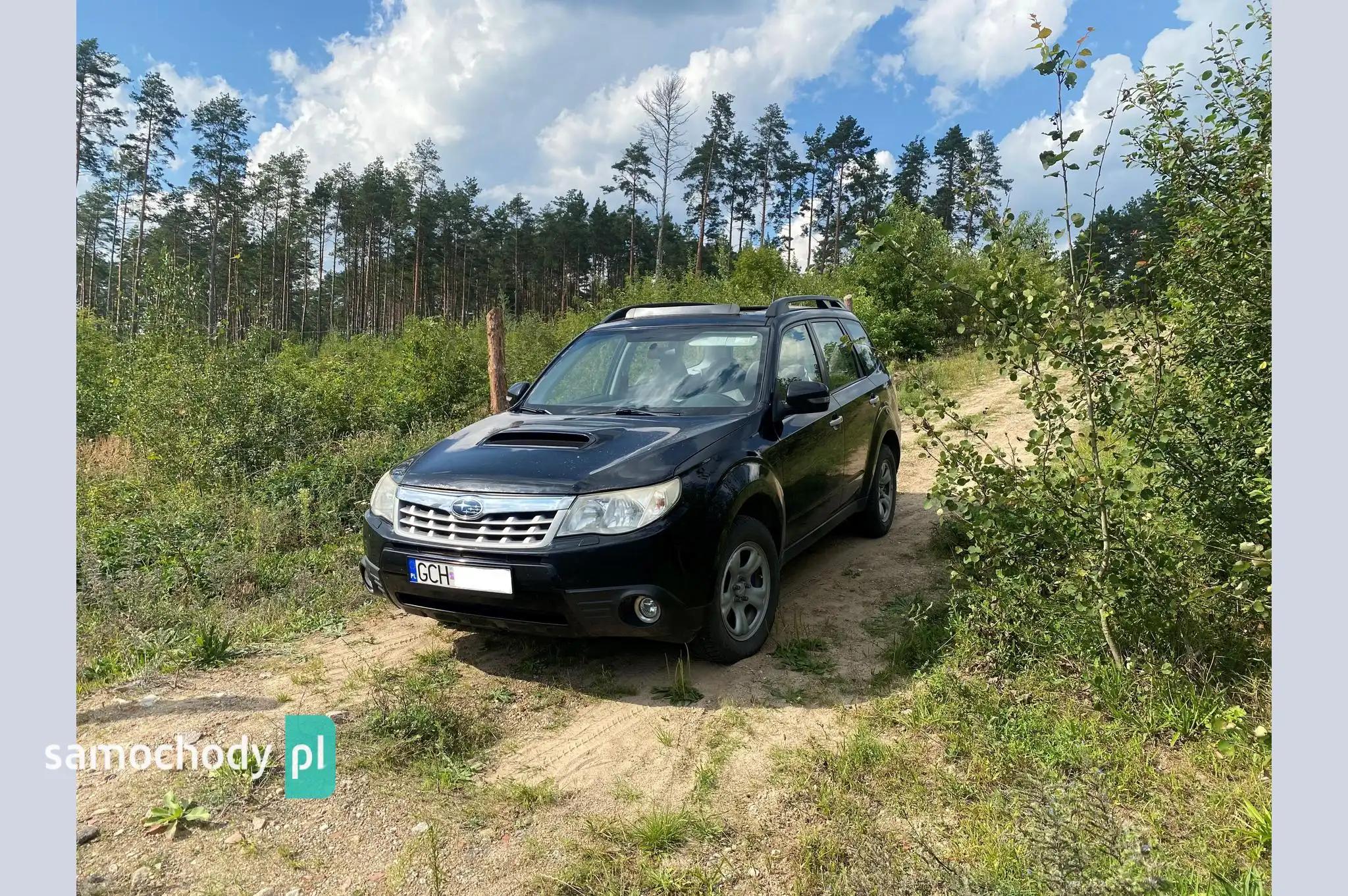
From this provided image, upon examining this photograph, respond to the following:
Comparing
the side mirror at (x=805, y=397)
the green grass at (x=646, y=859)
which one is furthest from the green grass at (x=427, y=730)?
the side mirror at (x=805, y=397)

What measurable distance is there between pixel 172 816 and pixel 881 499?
17.5 feet

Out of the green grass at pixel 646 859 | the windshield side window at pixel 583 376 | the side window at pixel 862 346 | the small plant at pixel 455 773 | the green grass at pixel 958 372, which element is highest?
the green grass at pixel 958 372

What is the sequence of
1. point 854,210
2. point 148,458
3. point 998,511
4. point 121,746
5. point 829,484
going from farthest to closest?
point 854,210 → point 148,458 → point 829,484 → point 998,511 → point 121,746

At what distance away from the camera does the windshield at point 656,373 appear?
4715 millimetres

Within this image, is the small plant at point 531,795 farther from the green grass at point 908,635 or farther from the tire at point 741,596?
the green grass at point 908,635

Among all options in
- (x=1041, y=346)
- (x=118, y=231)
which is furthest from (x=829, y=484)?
(x=118, y=231)

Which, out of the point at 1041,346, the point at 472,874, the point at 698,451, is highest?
the point at 1041,346

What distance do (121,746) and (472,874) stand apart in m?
1.93

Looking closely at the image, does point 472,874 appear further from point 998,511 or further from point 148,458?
point 148,458

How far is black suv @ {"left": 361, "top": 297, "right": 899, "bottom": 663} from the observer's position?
142 inches

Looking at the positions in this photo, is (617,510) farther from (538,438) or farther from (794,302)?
(794,302)

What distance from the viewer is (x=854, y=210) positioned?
48500mm

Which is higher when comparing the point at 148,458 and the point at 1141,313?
the point at 1141,313

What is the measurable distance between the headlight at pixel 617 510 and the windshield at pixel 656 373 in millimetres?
1000
